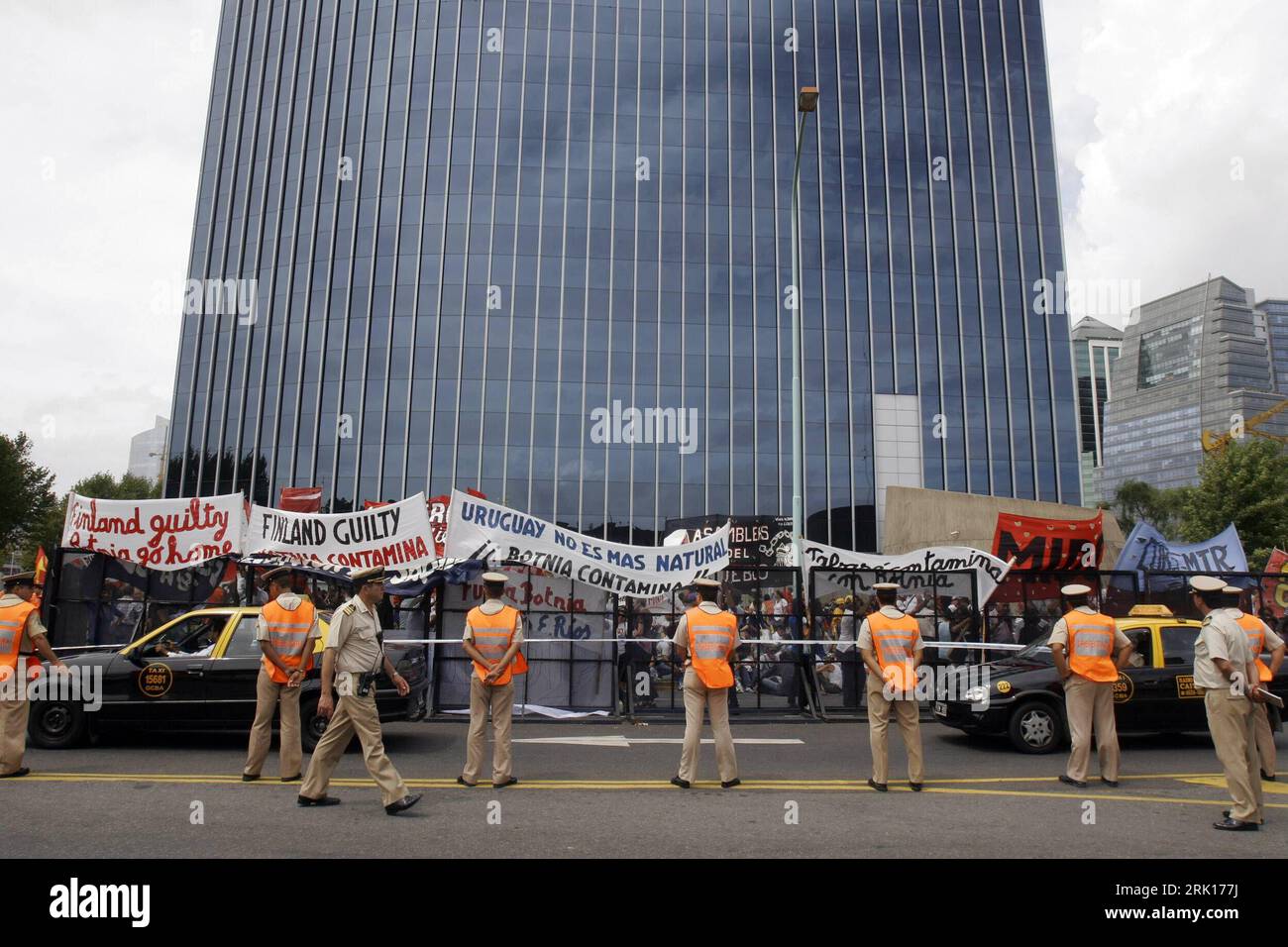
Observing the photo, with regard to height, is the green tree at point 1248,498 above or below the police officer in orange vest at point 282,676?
above

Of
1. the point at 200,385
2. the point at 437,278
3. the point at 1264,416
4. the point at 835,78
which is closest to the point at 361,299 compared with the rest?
the point at 437,278

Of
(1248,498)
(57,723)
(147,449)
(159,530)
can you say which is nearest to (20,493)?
(159,530)

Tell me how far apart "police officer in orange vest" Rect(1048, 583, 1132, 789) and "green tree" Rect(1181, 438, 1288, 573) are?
1123 inches

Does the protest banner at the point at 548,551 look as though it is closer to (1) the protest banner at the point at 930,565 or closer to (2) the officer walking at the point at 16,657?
(1) the protest banner at the point at 930,565

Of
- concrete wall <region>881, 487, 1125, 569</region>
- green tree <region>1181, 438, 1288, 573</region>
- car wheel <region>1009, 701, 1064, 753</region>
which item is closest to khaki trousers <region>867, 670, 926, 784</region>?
car wheel <region>1009, 701, 1064, 753</region>

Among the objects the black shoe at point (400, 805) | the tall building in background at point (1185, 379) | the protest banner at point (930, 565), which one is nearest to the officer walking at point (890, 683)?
the black shoe at point (400, 805)

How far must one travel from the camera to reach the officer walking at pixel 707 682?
7.67 meters

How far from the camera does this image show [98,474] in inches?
2445

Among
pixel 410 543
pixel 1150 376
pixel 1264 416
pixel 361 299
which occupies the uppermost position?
pixel 1150 376

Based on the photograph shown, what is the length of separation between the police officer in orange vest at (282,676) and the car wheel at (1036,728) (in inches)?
304

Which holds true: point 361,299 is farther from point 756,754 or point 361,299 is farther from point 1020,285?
point 756,754

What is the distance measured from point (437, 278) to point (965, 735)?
39.8 metres

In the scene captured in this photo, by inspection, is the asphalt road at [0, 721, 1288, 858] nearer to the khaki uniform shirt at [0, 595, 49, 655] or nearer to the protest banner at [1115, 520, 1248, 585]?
the khaki uniform shirt at [0, 595, 49, 655]

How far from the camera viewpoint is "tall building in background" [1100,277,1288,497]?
15662 centimetres
